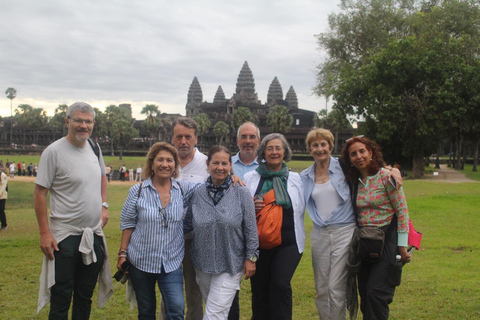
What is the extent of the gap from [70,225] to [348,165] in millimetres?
2663

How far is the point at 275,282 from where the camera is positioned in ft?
13.5

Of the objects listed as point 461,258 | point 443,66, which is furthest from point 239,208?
point 443,66

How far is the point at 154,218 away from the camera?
3.92 meters

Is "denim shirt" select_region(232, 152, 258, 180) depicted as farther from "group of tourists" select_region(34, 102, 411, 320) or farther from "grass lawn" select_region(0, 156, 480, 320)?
"grass lawn" select_region(0, 156, 480, 320)

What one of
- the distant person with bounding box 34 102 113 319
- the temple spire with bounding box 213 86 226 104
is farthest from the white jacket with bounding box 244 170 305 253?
the temple spire with bounding box 213 86 226 104

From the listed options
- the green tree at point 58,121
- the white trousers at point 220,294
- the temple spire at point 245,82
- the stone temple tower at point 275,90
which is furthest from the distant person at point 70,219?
the stone temple tower at point 275,90

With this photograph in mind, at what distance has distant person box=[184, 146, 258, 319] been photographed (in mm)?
3957

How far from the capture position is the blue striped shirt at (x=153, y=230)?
3.91 metres

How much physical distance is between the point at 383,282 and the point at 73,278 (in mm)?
2759

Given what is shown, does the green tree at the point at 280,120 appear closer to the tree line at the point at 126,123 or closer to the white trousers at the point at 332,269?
the tree line at the point at 126,123

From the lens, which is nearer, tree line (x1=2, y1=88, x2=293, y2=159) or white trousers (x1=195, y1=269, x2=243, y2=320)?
white trousers (x1=195, y1=269, x2=243, y2=320)

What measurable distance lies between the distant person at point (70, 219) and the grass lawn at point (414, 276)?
1.19 metres

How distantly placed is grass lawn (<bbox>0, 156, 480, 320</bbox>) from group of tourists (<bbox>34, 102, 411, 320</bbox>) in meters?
1.16

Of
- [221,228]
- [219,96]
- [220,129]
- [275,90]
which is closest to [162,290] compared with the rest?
[221,228]
